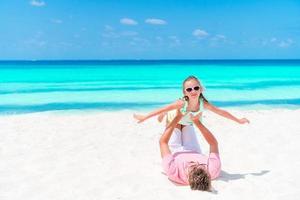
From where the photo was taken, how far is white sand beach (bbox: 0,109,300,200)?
14.8 feet

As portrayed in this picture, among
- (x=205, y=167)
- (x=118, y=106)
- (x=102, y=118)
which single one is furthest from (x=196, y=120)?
(x=118, y=106)

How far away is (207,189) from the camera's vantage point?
444 centimetres

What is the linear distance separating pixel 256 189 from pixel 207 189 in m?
0.54

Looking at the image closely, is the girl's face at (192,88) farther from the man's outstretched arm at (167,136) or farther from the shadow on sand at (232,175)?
the shadow on sand at (232,175)

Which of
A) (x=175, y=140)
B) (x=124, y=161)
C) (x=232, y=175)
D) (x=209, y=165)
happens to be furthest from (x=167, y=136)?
(x=124, y=161)

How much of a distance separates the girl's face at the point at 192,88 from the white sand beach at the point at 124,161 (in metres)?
0.99

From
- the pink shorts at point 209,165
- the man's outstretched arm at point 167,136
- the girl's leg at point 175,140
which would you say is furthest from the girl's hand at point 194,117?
the pink shorts at point 209,165

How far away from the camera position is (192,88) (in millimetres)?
4773

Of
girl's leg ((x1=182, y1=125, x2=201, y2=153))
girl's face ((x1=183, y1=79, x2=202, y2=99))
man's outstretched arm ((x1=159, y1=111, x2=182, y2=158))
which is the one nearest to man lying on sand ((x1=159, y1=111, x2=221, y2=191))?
man's outstretched arm ((x1=159, y1=111, x2=182, y2=158))

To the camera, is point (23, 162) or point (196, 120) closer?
point (196, 120)

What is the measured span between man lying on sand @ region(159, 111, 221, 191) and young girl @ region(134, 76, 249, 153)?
9 centimetres

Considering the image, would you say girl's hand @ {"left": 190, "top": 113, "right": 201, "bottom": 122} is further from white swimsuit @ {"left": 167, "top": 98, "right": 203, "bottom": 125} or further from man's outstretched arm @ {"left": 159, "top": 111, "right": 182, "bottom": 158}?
man's outstretched arm @ {"left": 159, "top": 111, "right": 182, "bottom": 158}

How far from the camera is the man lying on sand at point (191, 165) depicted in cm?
441

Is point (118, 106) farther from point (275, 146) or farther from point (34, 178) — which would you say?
point (34, 178)
